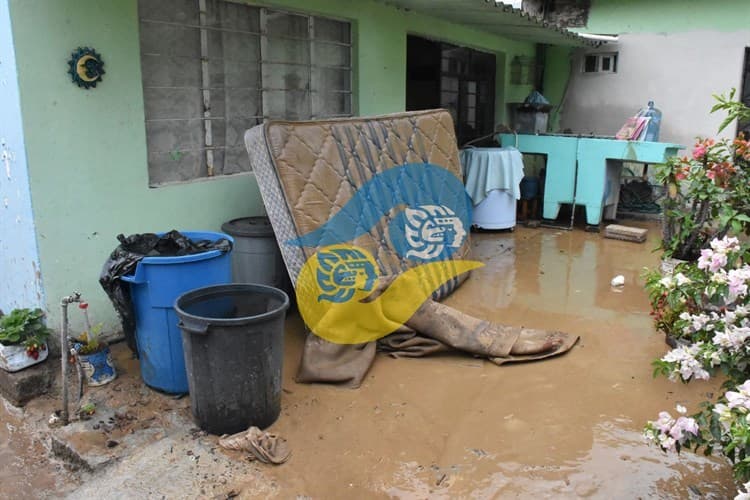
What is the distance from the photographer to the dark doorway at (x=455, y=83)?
769 cm

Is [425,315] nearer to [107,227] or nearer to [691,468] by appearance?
[691,468]

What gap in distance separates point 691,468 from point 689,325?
0.69 m

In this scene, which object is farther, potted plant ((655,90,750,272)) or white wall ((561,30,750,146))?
white wall ((561,30,750,146))

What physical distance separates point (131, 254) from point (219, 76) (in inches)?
66.5

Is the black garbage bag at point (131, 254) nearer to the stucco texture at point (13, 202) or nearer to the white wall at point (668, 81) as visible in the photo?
the stucco texture at point (13, 202)

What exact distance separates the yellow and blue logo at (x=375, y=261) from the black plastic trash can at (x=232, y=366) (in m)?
0.69

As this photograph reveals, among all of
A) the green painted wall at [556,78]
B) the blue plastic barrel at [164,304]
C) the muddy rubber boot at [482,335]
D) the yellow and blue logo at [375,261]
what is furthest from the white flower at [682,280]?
the green painted wall at [556,78]

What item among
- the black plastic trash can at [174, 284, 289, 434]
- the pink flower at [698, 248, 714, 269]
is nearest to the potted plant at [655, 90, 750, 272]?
the pink flower at [698, 248, 714, 269]

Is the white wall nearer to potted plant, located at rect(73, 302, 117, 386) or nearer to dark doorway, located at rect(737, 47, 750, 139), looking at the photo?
dark doorway, located at rect(737, 47, 750, 139)

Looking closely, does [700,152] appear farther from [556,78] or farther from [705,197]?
[556,78]

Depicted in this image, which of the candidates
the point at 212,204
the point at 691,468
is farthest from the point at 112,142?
the point at 691,468

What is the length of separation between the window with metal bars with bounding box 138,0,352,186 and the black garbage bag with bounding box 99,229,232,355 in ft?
2.10

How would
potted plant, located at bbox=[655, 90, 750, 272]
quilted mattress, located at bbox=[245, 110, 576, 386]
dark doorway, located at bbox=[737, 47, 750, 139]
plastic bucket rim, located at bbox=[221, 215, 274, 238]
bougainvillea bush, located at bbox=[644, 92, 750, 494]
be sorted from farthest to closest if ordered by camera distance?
dark doorway, located at bbox=[737, 47, 750, 139], plastic bucket rim, located at bbox=[221, 215, 274, 238], quilted mattress, located at bbox=[245, 110, 576, 386], potted plant, located at bbox=[655, 90, 750, 272], bougainvillea bush, located at bbox=[644, 92, 750, 494]

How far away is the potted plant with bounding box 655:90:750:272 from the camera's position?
3367mm
